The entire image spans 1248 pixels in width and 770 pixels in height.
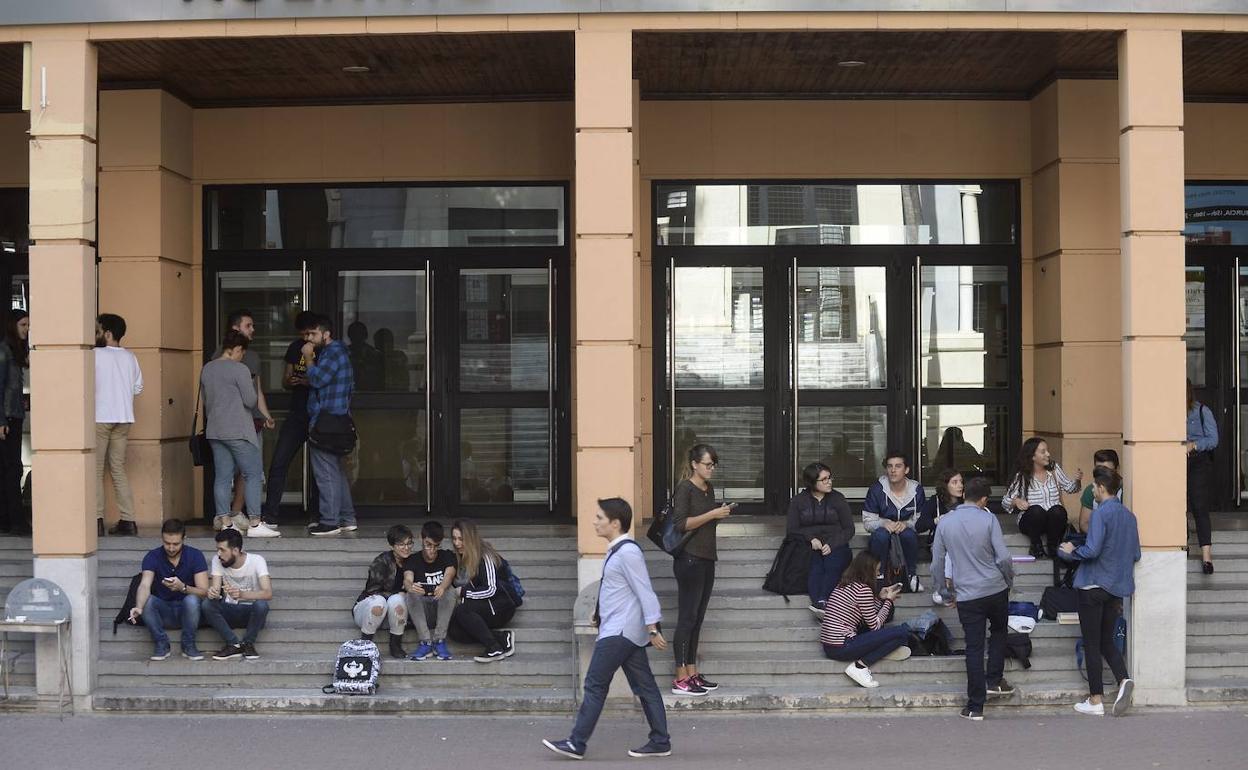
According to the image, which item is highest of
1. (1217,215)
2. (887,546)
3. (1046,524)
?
(1217,215)

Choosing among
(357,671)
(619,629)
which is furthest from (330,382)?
(619,629)

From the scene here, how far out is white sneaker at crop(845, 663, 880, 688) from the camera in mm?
10430

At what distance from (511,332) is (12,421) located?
479 centimetres

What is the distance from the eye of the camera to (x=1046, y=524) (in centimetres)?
1177

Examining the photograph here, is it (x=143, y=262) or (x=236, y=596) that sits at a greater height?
(x=143, y=262)

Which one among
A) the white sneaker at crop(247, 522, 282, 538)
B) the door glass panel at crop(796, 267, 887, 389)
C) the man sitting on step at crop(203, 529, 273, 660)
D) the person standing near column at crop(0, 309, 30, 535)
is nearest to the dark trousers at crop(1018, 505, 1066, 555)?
the door glass panel at crop(796, 267, 887, 389)

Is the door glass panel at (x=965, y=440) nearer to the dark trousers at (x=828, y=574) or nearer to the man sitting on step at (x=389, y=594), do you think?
the dark trousers at (x=828, y=574)

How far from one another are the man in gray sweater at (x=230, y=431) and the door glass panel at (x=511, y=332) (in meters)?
2.46

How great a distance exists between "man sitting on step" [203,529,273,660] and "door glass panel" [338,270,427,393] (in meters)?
3.47

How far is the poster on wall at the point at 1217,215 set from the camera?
1423 centimetres

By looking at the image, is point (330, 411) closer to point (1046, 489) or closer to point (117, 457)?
point (117, 457)

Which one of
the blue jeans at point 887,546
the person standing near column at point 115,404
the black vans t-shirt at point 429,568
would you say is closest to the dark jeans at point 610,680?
the black vans t-shirt at point 429,568

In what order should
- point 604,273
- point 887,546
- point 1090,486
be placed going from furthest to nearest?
1. point 1090,486
2. point 887,546
3. point 604,273

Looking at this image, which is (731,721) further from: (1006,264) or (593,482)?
(1006,264)
